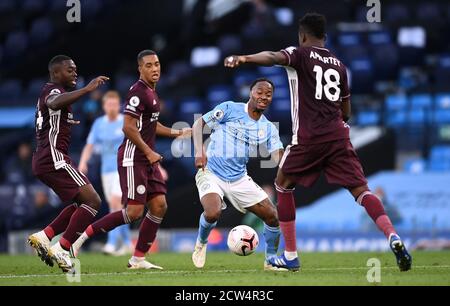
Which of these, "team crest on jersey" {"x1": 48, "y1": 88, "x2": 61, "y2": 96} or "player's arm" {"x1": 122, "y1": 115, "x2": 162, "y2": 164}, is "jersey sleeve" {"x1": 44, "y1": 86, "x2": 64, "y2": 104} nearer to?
"team crest on jersey" {"x1": 48, "y1": 88, "x2": 61, "y2": 96}

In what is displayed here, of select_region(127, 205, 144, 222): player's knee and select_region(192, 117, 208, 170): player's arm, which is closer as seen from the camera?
select_region(192, 117, 208, 170): player's arm

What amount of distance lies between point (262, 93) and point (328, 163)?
135 cm

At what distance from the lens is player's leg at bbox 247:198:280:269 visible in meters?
12.5

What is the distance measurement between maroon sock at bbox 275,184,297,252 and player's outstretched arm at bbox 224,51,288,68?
146 cm

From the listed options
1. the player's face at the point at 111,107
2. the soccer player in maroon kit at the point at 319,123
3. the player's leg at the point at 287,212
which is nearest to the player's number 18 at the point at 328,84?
the soccer player in maroon kit at the point at 319,123

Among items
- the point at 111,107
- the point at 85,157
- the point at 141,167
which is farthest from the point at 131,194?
the point at 111,107

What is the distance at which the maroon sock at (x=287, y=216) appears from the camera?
38.6ft

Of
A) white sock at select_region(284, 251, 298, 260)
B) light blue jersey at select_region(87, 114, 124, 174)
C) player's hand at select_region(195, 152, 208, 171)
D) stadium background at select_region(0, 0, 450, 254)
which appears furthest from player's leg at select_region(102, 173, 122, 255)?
white sock at select_region(284, 251, 298, 260)

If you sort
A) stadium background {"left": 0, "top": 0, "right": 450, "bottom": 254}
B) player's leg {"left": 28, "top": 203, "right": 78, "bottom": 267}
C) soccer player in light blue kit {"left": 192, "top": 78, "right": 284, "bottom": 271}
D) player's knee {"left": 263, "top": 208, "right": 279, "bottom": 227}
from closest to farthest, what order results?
1. player's leg {"left": 28, "top": 203, "right": 78, "bottom": 267}
2. player's knee {"left": 263, "top": 208, "right": 279, "bottom": 227}
3. soccer player in light blue kit {"left": 192, "top": 78, "right": 284, "bottom": 271}
4. stadium background {"left": 0, "top": 0, "right": 450, "bottom": 254}

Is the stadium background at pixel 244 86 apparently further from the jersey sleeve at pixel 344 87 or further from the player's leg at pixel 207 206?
the jersey sleeve at pixel 344 87

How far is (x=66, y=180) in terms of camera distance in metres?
12.5

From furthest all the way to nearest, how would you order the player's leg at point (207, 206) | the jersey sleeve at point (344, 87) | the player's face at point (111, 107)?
the player's face at point (111, 107) < the player's leg at point (207, 206) < the jersey sleeve at point (344, 87)

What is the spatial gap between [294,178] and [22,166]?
12.5 meters

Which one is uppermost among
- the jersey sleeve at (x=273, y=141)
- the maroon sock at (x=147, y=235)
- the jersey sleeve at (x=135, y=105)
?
the jersey sleeve at (x=135, y=105)
